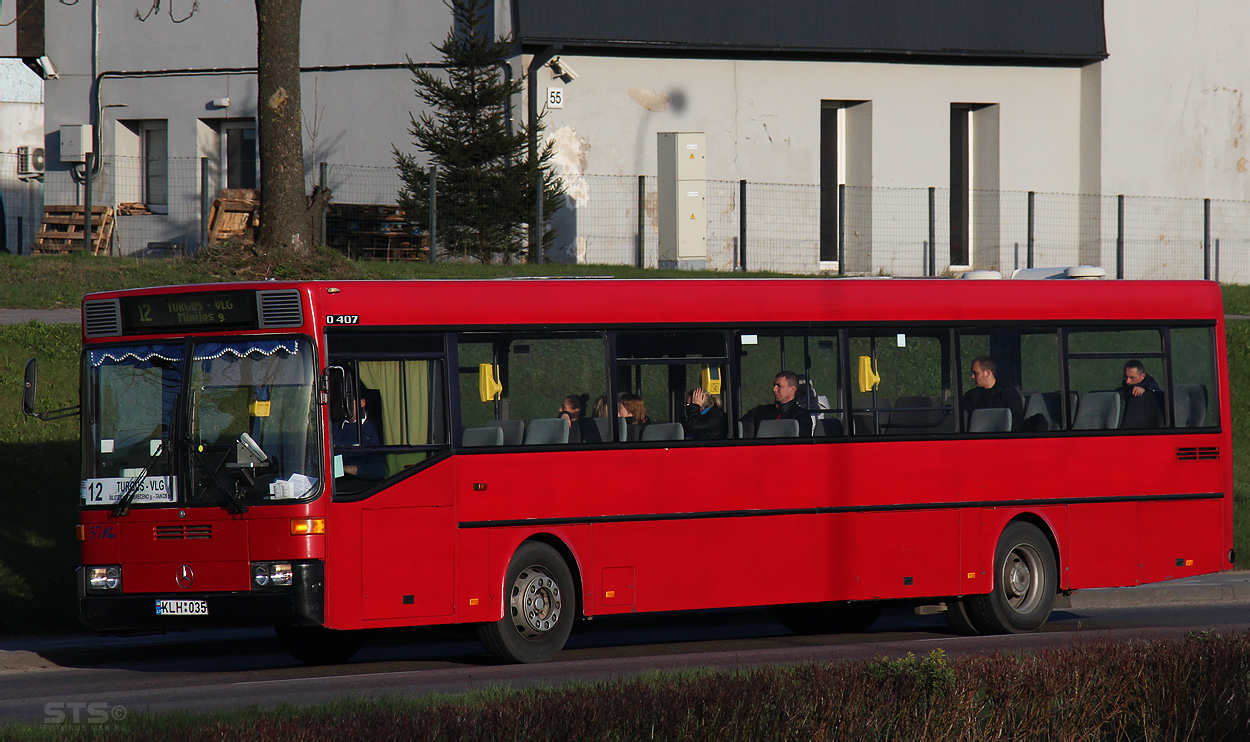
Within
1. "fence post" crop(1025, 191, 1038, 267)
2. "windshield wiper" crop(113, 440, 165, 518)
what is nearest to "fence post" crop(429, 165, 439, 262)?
"fence post" crop(1025, 191, 1038, 267)

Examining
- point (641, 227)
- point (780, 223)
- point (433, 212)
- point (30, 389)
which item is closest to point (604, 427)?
point (30, 389)

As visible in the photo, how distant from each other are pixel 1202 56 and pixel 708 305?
2452 centimetres

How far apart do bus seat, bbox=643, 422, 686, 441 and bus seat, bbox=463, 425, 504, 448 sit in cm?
118

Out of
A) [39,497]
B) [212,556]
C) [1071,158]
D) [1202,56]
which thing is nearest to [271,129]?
[39,497]

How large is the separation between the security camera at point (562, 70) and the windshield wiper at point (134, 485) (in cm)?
1915

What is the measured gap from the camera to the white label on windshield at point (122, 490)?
10.5 metres

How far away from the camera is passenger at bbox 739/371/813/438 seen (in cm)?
1226

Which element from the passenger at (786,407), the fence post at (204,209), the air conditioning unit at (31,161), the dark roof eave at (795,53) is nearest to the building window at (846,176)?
the dark roof eave at (795,53)

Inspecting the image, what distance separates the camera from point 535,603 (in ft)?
36.9

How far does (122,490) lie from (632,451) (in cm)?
358

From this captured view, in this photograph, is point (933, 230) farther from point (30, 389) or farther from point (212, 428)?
point (30, 389)

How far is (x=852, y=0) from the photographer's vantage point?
99.8 feet

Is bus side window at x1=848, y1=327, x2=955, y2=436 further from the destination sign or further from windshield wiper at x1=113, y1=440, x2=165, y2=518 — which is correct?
windshield wiper at x1=113, y1=440, x2=165, y2=518

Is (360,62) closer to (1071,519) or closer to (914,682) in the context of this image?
(1071,519)
